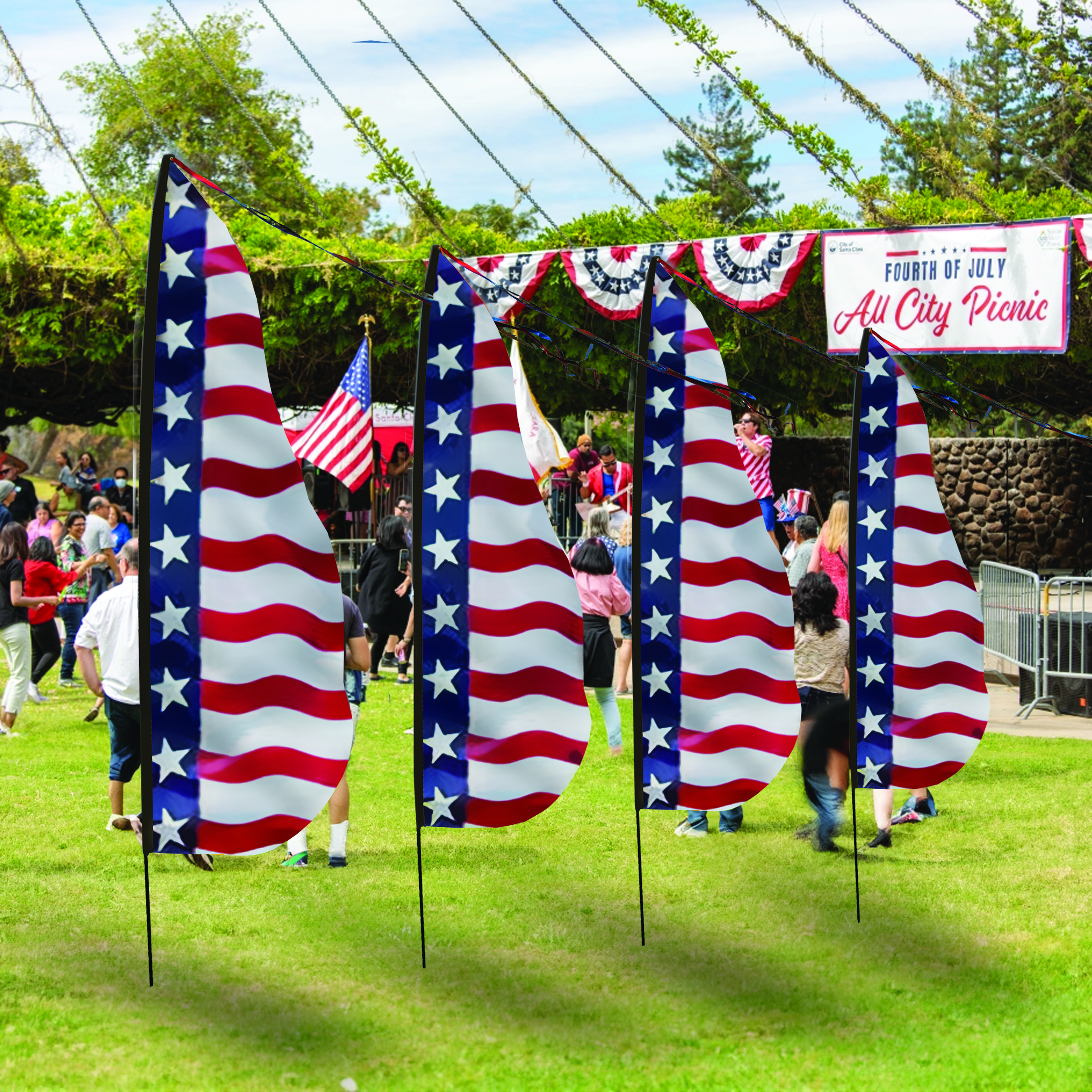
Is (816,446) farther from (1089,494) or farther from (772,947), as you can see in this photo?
(772,947)

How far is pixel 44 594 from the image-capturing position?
11.9 metres

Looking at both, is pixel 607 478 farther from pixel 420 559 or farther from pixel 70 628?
pixel 420 559

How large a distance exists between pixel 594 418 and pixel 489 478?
27.8 m

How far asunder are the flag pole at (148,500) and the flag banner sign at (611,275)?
1353 centimetres

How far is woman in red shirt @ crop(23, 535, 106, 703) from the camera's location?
1182 centimetres

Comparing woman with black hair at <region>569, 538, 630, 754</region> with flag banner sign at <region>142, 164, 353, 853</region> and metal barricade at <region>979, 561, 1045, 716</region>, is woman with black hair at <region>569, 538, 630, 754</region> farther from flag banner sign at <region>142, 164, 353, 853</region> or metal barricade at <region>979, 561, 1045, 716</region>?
flag banner sign at <region>142, 164, 353, 853</region>

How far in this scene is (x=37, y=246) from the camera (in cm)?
2238

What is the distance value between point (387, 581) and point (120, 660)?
5829 mm

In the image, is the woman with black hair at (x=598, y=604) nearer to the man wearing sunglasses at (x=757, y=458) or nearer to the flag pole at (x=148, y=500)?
the flag pole at (x=148, y=500)

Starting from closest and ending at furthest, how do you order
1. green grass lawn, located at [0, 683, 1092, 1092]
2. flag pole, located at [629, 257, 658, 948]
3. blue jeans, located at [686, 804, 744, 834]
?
green grass lawn, located at [0, 683, 1092, 1092] → flag pole, located at [629, 257, 658, 948] → blue jeans, located at [686, 804, 744, 834]

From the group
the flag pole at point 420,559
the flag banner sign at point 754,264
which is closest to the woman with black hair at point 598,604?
the flag pole at point 420,559

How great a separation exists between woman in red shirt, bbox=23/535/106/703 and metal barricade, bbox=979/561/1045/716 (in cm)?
891

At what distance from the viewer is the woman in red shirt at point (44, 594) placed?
11.8 m

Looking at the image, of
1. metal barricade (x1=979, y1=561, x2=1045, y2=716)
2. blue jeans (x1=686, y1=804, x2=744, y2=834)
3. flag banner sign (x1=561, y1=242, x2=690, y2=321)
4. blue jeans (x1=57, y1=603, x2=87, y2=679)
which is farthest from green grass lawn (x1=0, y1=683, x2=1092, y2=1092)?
flag banner sign (x1=561, y1=242, x2=690, y2=321)
